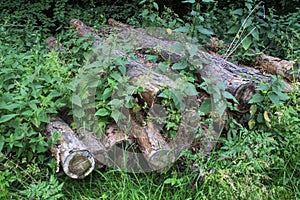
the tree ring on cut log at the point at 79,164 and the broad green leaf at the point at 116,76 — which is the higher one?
the broad green leaf at the point at 116,76

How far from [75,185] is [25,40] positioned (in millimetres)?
2577

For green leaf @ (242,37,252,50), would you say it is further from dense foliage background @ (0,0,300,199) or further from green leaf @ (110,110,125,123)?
green leaf @ (110,110,125,123)

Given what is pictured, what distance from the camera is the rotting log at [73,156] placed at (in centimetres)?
240

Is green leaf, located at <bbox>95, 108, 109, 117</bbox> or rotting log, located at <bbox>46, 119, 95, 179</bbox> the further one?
green leaf, located at <bbox>95, 108, 109, 117</bbox>

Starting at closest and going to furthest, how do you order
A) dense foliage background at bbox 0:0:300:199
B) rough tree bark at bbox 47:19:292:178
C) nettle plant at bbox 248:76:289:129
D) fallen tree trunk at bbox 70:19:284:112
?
dense foliage background at bbox 0:0:300:199
rough tree bark at bbox 47:19:292:178
nettle plant at bbox 248:76:289:129
fallen tree trunk at bbox 70:19:284:112

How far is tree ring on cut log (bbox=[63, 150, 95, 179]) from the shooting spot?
2.40 m

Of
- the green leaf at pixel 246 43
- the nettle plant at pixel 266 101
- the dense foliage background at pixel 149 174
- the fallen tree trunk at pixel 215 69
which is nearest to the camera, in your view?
the dense foliage background at pixel 149 174

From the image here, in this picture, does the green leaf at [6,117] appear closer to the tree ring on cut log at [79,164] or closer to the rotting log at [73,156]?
the rotting log at [73,156]

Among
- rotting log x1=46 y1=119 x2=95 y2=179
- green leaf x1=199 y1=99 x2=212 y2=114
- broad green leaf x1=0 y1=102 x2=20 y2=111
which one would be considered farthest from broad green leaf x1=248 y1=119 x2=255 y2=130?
broad green leaf x1=0 y1=102 x2=20 y2=111

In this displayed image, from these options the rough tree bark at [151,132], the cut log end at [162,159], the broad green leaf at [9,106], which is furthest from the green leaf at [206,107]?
the broad green leaf at [9,106]

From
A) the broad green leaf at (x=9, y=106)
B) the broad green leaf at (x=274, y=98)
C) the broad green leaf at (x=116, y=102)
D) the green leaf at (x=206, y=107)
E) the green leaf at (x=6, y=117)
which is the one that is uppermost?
the broad green leaf at (x=274, y=98)

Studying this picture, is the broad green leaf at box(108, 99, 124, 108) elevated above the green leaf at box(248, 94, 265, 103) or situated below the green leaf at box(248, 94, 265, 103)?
below

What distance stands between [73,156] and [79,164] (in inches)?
3.2

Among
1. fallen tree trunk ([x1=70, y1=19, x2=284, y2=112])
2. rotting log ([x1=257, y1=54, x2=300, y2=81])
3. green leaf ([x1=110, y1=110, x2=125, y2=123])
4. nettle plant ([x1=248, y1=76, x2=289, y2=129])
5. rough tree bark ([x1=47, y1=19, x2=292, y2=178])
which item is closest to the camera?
rough tree bark ([x1=47, y1=19, x2=292, y2=178])
